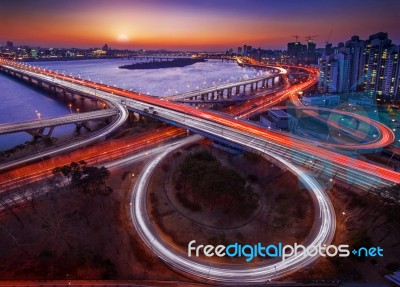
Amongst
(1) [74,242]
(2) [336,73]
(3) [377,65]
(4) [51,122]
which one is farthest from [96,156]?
(3) [377,65]

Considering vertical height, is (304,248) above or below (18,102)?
below

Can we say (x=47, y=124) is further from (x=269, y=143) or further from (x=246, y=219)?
(x=246, y=219)

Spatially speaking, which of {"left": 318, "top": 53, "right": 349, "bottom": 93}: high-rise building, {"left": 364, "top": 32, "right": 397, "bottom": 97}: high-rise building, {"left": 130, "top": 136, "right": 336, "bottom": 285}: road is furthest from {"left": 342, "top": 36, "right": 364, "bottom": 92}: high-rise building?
{"left": 130, "top": 136, "right": 336, "bottom": 285}: road

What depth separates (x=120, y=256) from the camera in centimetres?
2600

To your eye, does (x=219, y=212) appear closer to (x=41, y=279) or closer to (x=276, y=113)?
(x=41, y=279)

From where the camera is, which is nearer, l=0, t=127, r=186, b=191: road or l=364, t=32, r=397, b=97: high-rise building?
l=0, t=127, r=186, b=191: road

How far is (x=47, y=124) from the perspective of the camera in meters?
56.4

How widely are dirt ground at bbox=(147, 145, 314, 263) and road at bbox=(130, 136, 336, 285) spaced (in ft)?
2.87

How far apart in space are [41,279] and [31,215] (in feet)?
29.6

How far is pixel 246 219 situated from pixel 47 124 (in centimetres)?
4690

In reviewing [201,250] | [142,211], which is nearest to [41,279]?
[142,211]

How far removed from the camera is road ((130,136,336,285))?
23.5 metres

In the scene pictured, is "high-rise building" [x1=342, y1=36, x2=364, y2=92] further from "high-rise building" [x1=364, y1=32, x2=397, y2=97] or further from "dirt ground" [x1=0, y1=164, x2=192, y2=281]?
"dirt ground" [x1=0, y1=164, x2=192, y2=281]

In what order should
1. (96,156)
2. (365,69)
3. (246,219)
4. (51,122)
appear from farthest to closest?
(365,69), (51,122), (96,156), (246,219)
